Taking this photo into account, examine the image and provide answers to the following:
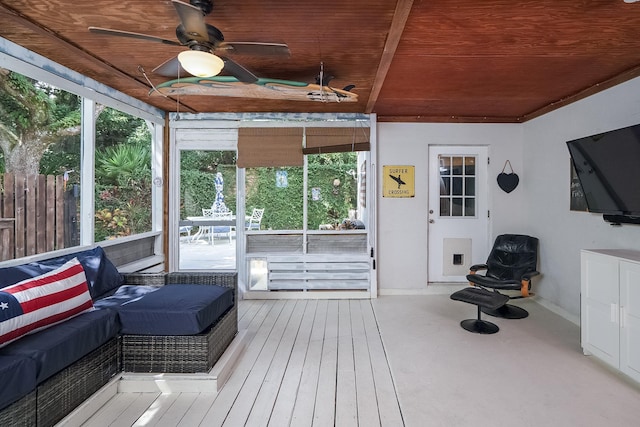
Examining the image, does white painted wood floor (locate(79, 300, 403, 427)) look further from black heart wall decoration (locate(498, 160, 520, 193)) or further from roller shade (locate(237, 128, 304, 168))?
black heart wall decoration (locate(498, 160, 520, 193))

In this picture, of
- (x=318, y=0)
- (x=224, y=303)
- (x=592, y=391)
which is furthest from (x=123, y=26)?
(x=592, y=391)

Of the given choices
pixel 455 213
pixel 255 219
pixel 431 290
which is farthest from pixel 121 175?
pixel 455 213

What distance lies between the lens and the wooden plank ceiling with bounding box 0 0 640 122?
2154mm

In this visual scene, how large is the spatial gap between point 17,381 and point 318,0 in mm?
2537

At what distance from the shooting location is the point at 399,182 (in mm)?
4844

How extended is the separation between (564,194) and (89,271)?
4.83 m

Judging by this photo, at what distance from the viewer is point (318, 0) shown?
2082 millimetres

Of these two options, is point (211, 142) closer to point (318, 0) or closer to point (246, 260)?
point (246, 260)

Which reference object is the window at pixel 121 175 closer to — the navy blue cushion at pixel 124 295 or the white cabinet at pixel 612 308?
the navy blue cushion at pixel 124 295

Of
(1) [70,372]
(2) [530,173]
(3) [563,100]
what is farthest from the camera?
(2) [530,173]

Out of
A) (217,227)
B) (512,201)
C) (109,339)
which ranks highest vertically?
(512,201)

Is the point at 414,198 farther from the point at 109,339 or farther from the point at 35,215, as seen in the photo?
the point at 35,215

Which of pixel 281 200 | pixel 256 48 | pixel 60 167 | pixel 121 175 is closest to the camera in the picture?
pixel 256 48

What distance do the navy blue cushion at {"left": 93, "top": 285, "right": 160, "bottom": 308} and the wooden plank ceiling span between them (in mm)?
1966
